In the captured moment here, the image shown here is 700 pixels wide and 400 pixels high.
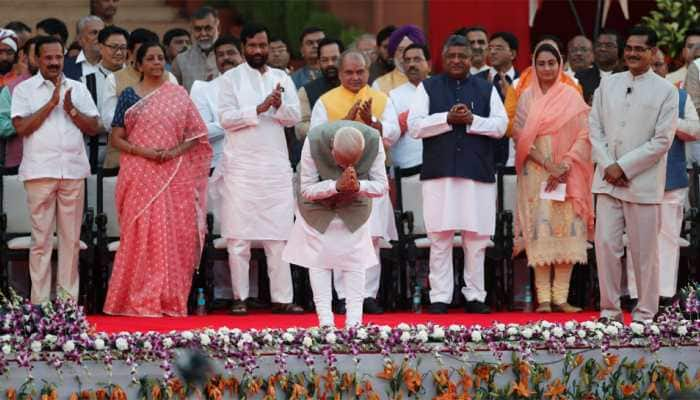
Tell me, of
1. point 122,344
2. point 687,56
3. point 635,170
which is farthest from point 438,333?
point 687,56

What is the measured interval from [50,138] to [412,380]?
3.70 m

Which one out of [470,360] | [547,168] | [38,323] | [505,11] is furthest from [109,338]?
[505,11]

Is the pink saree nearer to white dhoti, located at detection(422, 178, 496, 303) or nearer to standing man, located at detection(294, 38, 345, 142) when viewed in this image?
standing man, located at detection(294, 38, 345, 142)

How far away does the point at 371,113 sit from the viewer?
11.6m

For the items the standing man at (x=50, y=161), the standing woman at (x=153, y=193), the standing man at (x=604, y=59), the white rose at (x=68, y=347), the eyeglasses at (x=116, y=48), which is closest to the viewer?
the white rose at (x=68, y=347)

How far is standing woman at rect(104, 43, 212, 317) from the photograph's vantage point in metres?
11.6

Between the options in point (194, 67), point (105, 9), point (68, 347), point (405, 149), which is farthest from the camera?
point (105, 9)

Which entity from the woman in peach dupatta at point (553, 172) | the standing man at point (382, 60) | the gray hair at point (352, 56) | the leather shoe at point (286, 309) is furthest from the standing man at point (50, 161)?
the woman in peach dupatta at point (553, 172)

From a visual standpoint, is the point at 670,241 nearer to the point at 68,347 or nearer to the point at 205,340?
the point at 205,340

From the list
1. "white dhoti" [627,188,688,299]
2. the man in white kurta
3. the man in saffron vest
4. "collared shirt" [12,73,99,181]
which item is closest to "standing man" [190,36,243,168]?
the man in saffron vest

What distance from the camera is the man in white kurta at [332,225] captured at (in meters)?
9.82

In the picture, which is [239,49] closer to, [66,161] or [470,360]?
[66,161]

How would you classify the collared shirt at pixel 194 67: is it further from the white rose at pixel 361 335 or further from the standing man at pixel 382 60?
the white rose at pixel 361 335

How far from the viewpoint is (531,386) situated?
9.06 metres
